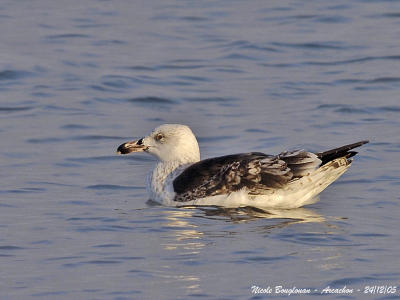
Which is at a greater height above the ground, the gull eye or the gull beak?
the gull eye

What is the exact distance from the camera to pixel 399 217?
1197cm

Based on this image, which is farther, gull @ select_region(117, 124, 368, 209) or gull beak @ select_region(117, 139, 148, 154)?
gull beak @ select_region(117, 139, 148, 154)

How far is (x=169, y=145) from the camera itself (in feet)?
45.0

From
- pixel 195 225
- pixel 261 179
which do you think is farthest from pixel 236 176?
pixel 195 225

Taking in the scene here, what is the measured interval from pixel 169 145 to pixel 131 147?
452mm

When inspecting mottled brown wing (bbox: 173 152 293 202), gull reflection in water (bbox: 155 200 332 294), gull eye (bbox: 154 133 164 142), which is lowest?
gull reflection in water (bbox: 155 200 332 294)

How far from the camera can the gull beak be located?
45.0ft

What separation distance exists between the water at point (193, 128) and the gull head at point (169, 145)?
0.50 meters

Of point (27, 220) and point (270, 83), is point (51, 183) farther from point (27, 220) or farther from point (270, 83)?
point (270, 83)

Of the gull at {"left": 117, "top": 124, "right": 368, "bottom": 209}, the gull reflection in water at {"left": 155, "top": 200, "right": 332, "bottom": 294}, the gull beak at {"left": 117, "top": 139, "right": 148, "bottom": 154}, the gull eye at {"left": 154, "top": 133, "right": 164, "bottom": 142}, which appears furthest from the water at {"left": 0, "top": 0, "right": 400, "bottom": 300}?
the gull eye at {"left": 154, "top": 133, "right": 164, "bottom": 142}

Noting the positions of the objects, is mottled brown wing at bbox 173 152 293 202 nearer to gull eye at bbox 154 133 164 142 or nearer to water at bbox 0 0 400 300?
water at bbox 0 0 400 300

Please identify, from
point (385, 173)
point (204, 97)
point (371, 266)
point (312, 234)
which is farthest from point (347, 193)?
point (204, 97)

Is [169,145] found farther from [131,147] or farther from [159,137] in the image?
[131,147]

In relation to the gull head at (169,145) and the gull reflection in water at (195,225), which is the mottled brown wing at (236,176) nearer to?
the gull reflection in water at (195,225)
